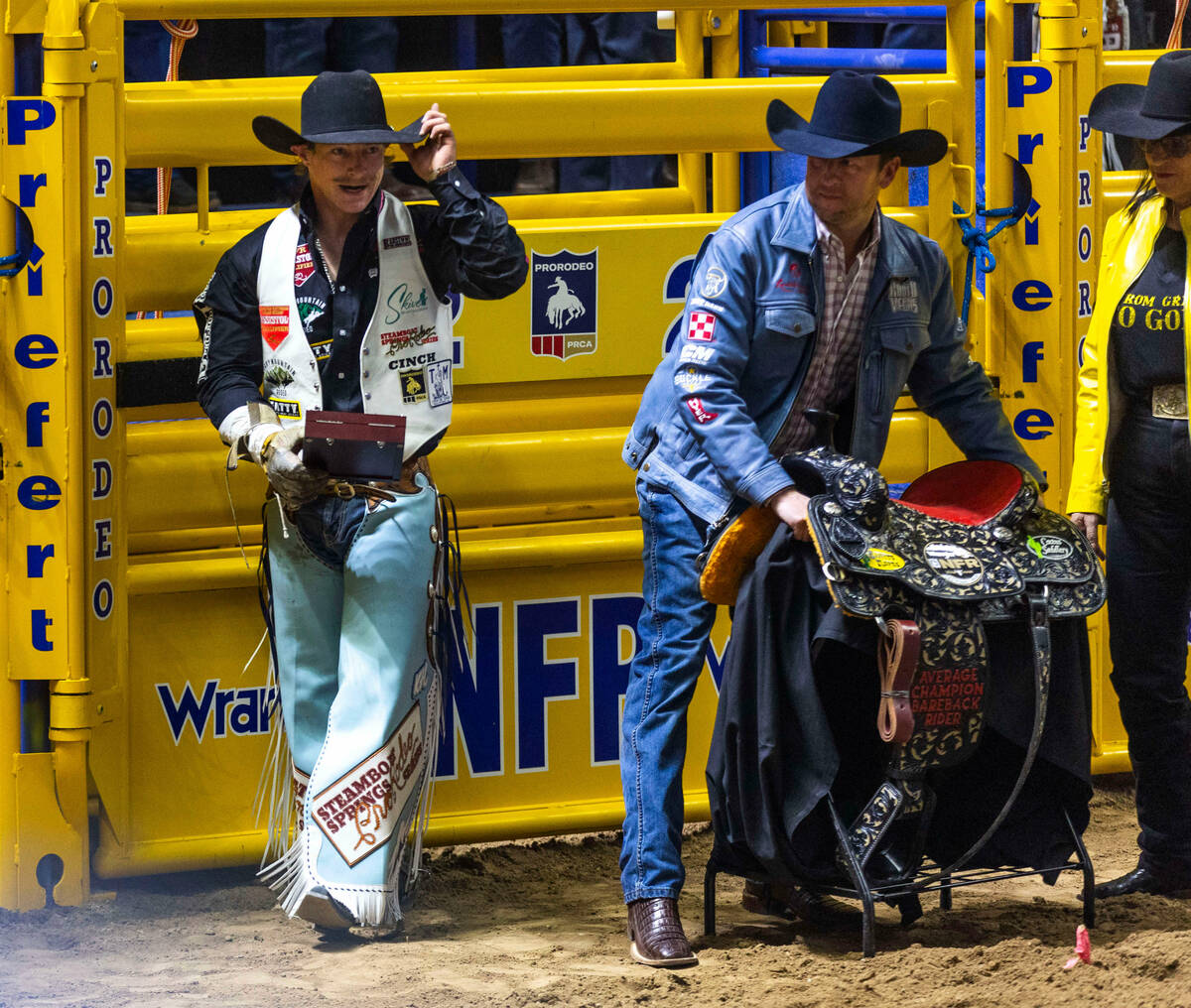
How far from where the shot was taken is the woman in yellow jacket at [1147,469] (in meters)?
4.15

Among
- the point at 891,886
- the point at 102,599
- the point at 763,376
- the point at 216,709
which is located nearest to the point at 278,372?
the point at 102,599

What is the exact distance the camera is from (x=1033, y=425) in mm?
5016

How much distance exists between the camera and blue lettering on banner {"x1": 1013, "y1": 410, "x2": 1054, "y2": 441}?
197 inches

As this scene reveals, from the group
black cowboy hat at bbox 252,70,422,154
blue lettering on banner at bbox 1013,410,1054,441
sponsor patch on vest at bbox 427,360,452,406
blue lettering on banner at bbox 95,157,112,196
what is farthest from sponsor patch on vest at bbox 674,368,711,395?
blue lettering on banner at bbox 1013,410,1054,441

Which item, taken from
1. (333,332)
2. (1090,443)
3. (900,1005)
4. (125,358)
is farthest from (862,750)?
(125,358)

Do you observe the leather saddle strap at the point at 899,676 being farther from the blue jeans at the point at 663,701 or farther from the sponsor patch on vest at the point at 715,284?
the sponsor patch on vest at the point at 715,284

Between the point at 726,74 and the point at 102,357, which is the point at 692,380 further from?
the point at 726,74

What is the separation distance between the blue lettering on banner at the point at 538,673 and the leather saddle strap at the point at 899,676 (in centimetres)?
123

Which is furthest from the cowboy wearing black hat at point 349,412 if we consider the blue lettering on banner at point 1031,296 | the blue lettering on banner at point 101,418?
the blue lettering on banner at point 1031,296

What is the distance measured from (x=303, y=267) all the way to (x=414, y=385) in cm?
37

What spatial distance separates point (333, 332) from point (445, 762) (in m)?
1.24

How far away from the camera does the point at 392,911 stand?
13.3ft

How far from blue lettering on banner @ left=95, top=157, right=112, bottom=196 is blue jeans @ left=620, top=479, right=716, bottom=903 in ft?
4.77

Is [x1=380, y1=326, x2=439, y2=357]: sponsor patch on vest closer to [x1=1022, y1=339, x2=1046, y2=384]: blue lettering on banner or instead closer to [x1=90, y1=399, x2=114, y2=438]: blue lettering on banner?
[x1=90, y1=399, x2=114, y2=438]: blue lettering on banner
